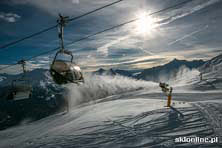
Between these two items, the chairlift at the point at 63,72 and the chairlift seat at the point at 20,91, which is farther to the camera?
the chairlift seat at the point at 20,91

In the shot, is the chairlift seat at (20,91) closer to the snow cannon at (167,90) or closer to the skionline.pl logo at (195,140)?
the skionline.pl logo at (195,140)

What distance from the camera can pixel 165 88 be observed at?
54.2ft

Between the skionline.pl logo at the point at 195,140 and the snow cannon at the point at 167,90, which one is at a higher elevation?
the snow cannon at the point at 167,90

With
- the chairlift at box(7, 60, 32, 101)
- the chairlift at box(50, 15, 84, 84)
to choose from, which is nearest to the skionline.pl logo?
the chairlift at box(50, 15, 84, 84)

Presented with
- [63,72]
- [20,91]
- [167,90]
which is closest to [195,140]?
[63,72]

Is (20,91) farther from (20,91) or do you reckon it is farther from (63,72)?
(63,72)

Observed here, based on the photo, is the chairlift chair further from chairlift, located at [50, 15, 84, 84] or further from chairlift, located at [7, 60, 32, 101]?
chairlift, located at [7, 60, 32, 101]

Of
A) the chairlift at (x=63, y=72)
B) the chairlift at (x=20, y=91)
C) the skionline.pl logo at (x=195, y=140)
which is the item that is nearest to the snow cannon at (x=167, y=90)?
the skionline.pl logo at (x=195, y=140)

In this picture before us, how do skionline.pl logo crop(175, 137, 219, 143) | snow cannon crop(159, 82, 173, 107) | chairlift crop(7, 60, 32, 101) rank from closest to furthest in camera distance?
skionline.pl logo crop(175, 137, 219, 143)
chairlift crop(7, 60, 32, 101)
snow cannon crop(159, 82, 173, 107)

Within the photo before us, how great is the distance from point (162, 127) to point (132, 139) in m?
2.21

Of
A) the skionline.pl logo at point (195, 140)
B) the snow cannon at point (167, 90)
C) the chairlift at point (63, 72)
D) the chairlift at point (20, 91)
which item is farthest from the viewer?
the snow cannon at point (167, 90)

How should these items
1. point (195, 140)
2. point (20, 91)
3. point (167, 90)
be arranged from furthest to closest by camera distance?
point (167, 90), point (20, 91), point (195, 140)

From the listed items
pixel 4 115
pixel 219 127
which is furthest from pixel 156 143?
pixel 4 115

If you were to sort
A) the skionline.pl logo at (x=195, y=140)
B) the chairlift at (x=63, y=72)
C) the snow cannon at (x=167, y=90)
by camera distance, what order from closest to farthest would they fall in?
the skionline.pl logo at (x=195, y=140), the chairlift at (x=63, y=72), the snow cannon at (x=167, y=90)
